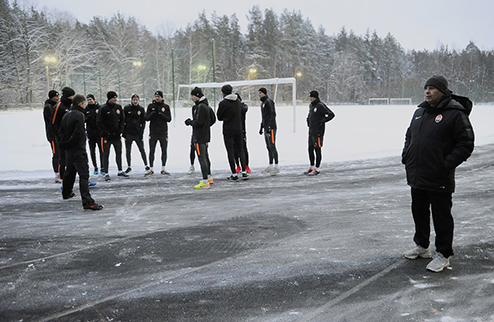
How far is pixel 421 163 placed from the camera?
4.31m

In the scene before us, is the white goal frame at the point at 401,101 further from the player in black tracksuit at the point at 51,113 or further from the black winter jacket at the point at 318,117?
the player in black tracksuit at the point at 51,113

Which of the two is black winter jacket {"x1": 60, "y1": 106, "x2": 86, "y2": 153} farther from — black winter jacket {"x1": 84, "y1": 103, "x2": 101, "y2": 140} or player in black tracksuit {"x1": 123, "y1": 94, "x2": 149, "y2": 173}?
Result: player in black tracksuit {"x1": 123, "y1": 94, "x2": 149, "y2": 173}

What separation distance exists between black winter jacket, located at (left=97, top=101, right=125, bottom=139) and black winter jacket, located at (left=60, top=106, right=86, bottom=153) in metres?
2.56

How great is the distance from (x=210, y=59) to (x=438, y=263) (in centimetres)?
5591

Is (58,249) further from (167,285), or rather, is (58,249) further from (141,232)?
(167,285)

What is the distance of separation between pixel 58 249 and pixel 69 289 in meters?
1.31

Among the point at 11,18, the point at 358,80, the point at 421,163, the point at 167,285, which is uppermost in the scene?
the point at 11,18

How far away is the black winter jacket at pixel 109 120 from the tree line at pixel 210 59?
22.0 m

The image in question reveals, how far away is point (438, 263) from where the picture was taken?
14.0 ft

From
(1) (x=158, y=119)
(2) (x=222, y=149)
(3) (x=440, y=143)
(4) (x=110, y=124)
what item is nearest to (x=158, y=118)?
(1) (x=158, y=119)

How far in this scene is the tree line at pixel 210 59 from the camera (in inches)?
2009

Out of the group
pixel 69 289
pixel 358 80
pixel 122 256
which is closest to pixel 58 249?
pixel 122 256

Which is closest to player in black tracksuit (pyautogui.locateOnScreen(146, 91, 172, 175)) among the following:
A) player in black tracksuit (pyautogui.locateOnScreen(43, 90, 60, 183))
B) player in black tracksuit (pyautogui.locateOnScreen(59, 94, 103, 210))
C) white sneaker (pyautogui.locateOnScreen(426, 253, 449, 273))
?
player in black tracksuit (pyautogui.locateOnScreen(43, 90, 60, 183))

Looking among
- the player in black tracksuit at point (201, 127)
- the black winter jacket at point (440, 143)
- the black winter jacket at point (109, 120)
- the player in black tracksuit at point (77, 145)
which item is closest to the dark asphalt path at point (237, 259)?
the player in black tracksuit at point (77, 145)
